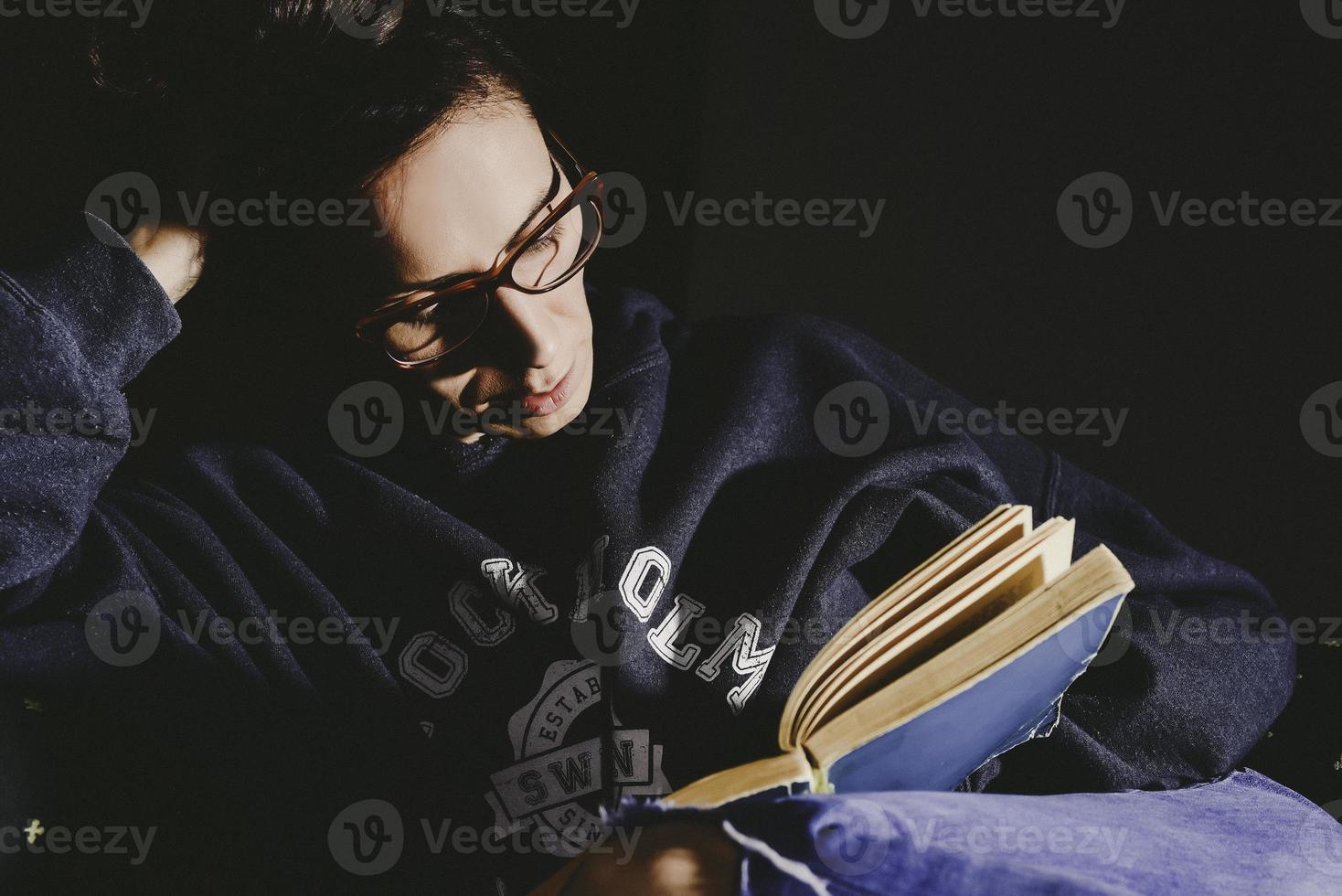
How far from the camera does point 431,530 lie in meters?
0.98

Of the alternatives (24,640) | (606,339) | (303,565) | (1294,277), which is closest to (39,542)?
(24,640)

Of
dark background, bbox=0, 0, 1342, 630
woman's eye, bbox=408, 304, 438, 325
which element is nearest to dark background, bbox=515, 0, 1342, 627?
dark background, bbox=0, 0, 1342, 630

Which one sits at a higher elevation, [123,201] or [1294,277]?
[1294,277]

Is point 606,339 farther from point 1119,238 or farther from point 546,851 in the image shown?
point 1119,238

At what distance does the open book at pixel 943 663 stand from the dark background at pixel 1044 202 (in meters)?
0.80

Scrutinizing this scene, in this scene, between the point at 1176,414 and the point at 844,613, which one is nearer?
the point at 844,613

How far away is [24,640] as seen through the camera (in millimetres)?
763

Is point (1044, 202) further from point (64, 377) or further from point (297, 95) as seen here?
point (64, 377)

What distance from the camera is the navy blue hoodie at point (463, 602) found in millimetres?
794

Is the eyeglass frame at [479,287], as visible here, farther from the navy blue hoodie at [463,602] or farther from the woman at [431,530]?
the navy blue hoodie at [463,602]

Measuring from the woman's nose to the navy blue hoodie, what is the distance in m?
0.16

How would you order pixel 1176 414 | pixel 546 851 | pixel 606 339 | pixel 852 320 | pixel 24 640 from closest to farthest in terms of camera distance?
1. pixel 24 640
2. pixel 546 851
3. pixel 606 339
4. pixel 1176 414
5. pixel 852 320

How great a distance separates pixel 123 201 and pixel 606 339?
19.7 inches

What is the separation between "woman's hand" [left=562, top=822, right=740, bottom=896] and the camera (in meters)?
0.58
